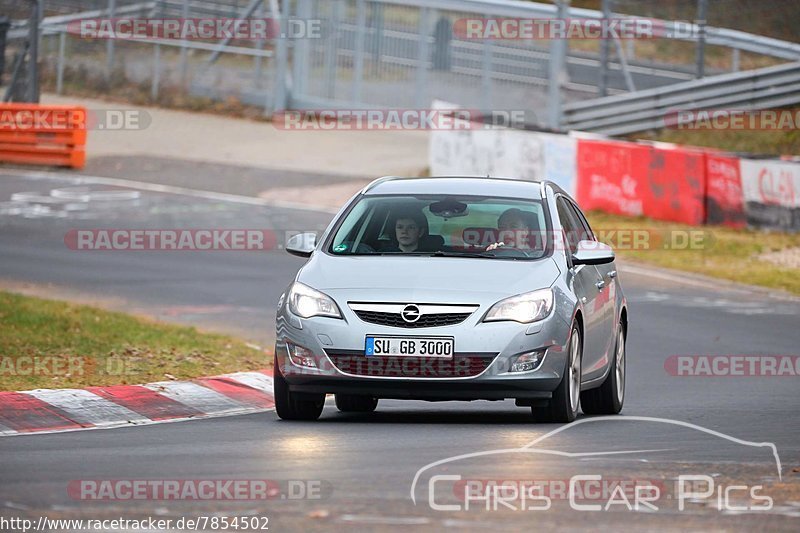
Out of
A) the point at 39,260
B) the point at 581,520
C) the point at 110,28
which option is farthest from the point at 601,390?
the point at 110,28

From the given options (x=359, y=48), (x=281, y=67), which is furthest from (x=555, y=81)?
(x=281, y=67)

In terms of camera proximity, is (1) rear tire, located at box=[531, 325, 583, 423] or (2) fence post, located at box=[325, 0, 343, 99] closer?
(1) rear tire, located at box=[531, 325, 583, 423]

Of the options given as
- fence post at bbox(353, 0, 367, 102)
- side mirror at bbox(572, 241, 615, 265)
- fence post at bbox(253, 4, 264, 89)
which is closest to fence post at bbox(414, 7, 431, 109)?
fence post at bbox(353, 0, 367, 102)

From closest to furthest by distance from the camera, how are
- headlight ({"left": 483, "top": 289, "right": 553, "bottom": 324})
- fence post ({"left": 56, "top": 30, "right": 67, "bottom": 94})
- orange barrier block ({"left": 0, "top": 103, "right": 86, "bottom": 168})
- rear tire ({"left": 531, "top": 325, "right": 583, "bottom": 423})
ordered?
headlight ({"left": 483, "top": 289, "right": 553, "bottom": 324}) → rear tire ({"left": 531, "top": 325, "right": 583, "bottom": 423}) → orange barrier block ({"left": 0, "top": 103, "right": 86, "bottom": 168}) → fence post ({"left": 56, "top": 30, "right": 67, "bottom": 94})

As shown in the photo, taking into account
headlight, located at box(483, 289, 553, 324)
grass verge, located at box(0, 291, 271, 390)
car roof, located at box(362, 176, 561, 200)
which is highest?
car roof, located at box(362, 176, 561, 200)

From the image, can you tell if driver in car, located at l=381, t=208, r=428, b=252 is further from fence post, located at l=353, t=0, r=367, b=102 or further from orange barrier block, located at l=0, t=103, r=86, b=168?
fence post, located at l=353, t=0, r=367, b=102

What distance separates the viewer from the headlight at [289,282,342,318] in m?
10.3

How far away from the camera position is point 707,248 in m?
24.9

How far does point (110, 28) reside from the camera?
4225cm

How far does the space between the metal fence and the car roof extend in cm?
2226

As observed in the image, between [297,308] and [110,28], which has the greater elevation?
[110,28]

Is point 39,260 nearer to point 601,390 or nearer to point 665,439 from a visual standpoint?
point 601,390

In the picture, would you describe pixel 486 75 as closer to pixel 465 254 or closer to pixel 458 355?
pixel 465 254

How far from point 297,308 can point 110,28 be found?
3299 centimetres
